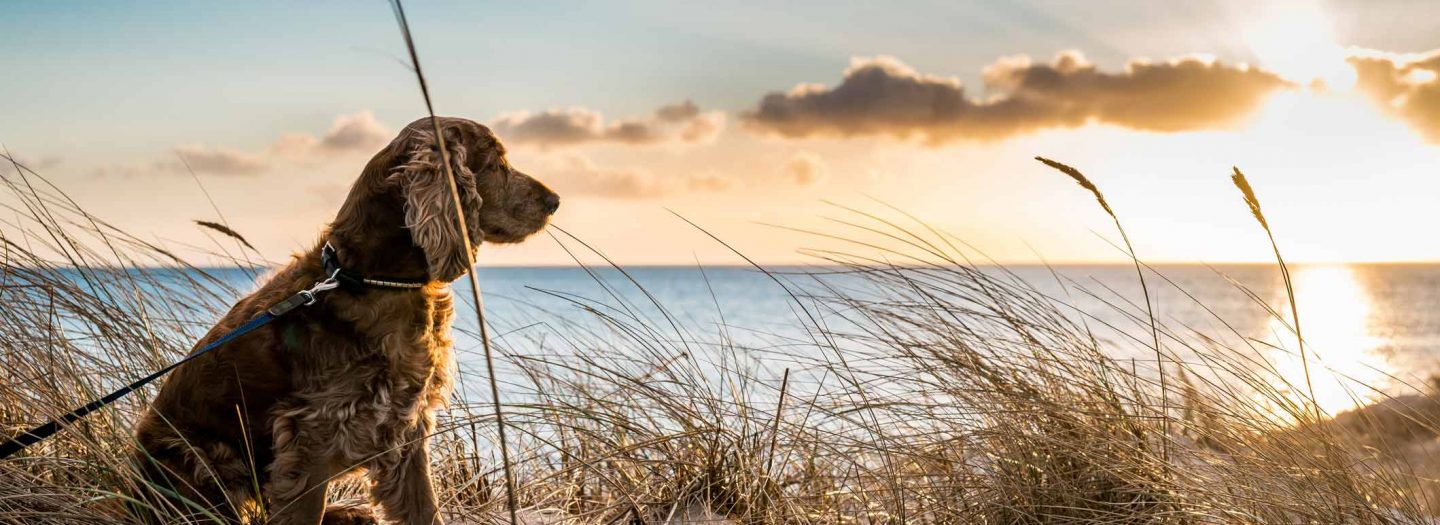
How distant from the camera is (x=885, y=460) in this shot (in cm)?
320

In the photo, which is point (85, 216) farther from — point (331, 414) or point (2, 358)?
point (331, 414)

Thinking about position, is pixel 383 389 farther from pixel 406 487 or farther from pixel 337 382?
pixel 406 487

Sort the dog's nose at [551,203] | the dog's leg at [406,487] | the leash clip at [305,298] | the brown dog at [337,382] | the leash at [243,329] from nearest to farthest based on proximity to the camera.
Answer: the leash at [243,329], the leash clip at [305,298], the brown dog at [337,382], the dog's leg at [406,487], the dog's nose at [551,203]

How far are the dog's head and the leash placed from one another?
175 mm

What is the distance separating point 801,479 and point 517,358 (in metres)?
1.51

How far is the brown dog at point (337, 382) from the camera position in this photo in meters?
2.81

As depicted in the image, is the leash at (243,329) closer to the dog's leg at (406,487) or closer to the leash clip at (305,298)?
the leash clip at (305,298)

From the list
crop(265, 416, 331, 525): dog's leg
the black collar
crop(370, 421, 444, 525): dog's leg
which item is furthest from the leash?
crop(370, 421, 444, 525): dog's leg

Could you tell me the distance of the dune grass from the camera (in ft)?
9.15

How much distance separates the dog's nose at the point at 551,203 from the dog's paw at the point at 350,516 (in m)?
1.22

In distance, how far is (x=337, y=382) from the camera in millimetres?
2859

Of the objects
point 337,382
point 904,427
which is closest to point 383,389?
point 337,382

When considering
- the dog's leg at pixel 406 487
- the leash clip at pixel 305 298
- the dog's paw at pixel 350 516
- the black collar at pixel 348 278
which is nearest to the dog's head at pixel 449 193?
the black collar at pixel 348 278

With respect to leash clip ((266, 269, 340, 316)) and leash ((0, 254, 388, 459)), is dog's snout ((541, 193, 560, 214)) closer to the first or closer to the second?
leash ((0, 254, 388, 459))
